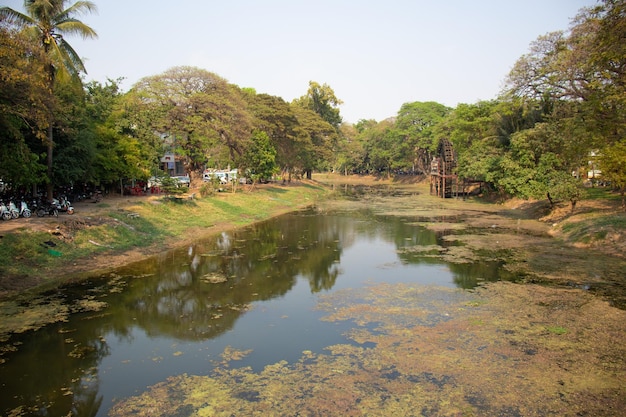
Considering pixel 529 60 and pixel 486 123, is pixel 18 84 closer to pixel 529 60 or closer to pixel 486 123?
pixel 529 60

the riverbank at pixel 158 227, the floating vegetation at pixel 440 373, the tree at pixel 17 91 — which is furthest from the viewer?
the riverbank at pixel 158 227

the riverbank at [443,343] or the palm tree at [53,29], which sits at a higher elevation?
the palm tree at [53,29]

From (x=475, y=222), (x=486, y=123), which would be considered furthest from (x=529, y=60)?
(x=486, y=123)

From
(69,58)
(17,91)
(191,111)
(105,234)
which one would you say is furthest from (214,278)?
(191,111)

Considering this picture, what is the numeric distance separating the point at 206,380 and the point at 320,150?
50.3 metres

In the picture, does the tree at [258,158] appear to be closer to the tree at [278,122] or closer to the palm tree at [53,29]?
the tree at [278,122]

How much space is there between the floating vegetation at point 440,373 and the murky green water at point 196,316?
69 cm

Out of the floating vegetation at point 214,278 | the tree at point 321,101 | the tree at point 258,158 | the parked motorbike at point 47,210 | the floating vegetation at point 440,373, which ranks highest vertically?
the tree at point 321,101

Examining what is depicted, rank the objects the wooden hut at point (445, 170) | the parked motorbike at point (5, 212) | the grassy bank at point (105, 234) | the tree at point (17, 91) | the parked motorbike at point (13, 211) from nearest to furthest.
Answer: the tree at point (17, 91) < the grassy bank at point (105, 234) < the parked motorbike at point (5, 212) < the parked motorbike at point (13, 211) < the wooden hut at point (445, 170)

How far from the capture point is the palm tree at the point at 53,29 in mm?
18205

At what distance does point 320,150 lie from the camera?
2251 inches

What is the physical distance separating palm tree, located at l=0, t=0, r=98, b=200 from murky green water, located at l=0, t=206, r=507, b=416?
8919mm

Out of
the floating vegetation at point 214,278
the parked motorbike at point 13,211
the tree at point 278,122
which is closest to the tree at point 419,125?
the tree at point 278,122

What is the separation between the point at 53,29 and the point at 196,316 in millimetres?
15641
